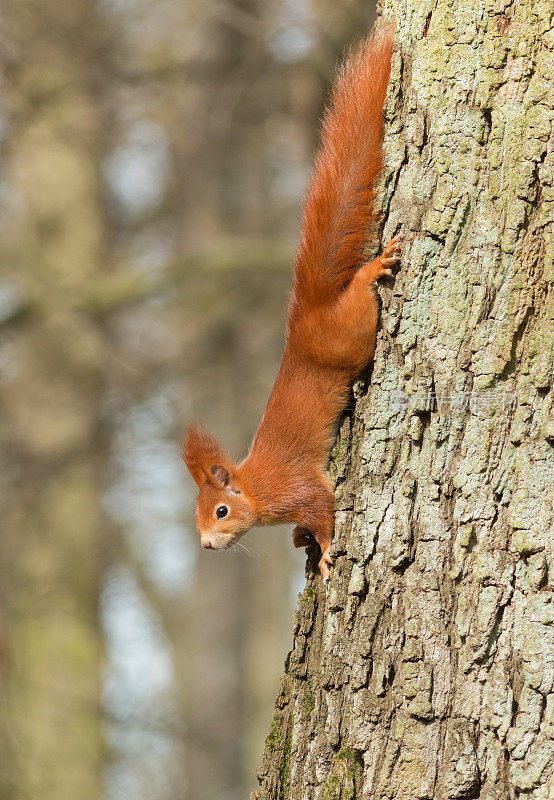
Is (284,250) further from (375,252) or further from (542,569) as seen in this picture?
(542,569)

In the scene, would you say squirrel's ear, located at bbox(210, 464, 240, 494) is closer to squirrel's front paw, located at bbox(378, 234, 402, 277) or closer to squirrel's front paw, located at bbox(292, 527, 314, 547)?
squirrel's front paw, located at bbox(292, 527, 314, 547)

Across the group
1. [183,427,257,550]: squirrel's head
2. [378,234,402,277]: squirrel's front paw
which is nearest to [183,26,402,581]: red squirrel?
[378,234,402,277]: squirrel's front paw

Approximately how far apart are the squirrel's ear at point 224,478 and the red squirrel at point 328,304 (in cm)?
14

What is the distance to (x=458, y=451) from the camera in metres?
1.95

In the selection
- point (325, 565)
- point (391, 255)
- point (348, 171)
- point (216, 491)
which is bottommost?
point (325, 565)

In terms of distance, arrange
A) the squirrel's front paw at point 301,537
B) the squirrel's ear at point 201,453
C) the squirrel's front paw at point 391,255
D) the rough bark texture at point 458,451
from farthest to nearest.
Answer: the squirrel's ear at point 201,453 < the squirrel's front paw at point 301,537 < the squirrel's front paw at point 391,255 < the rough bark texture at point 458,451

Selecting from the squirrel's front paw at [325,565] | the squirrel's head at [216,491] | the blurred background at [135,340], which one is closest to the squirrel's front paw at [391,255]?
the squirrel's front paw at [325,565]

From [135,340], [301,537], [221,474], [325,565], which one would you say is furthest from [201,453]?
[135,340]

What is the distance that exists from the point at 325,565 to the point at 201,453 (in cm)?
62

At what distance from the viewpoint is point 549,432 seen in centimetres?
186

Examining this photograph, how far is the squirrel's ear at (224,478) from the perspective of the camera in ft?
8.86

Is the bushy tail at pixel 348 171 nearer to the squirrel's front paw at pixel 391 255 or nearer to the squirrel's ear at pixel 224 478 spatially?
the squirrel's front paw at pixel 391 255

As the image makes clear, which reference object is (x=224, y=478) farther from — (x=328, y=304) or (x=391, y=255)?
(x=391, y=255)

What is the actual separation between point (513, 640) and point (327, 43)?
12.7 feet
